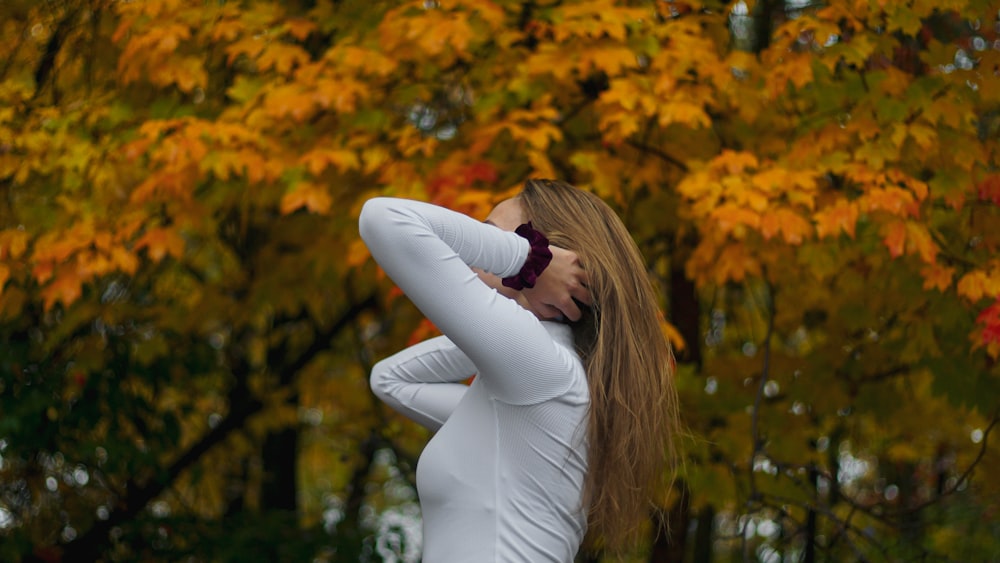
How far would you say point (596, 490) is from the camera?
81.4 inches

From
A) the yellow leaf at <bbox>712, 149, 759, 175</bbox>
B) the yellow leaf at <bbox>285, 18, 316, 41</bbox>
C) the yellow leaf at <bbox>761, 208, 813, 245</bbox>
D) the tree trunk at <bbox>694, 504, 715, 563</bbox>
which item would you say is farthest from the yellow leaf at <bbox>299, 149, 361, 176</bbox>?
the tree trunk at <bbox>694, 504, 715, 563</bbox>

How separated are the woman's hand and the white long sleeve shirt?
0.08 m

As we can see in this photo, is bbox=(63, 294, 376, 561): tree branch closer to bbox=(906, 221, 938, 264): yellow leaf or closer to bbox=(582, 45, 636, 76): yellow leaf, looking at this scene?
bbox=(582, 45, 636, 76): yellow leaf

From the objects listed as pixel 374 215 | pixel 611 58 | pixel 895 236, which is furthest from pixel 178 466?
pixel 374 215

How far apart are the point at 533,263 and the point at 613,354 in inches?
9.7

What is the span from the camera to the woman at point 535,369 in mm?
1825

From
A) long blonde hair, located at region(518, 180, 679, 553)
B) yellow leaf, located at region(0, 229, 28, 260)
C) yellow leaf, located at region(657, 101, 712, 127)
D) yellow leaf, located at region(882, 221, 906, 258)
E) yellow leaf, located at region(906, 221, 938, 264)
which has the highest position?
long blonde hair, located at region(518, 180, 679, 553)

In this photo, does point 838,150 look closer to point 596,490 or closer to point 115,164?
point 596,490

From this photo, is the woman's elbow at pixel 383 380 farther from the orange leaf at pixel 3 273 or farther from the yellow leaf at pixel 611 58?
the orange leaf at pixel 3 273

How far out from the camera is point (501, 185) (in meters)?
4.46

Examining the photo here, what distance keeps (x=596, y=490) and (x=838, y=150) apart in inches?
98.2

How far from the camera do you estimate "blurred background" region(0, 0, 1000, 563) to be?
402cm

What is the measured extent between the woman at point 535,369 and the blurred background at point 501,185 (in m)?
1.78

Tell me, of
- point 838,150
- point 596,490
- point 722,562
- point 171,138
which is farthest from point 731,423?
point 722,562
